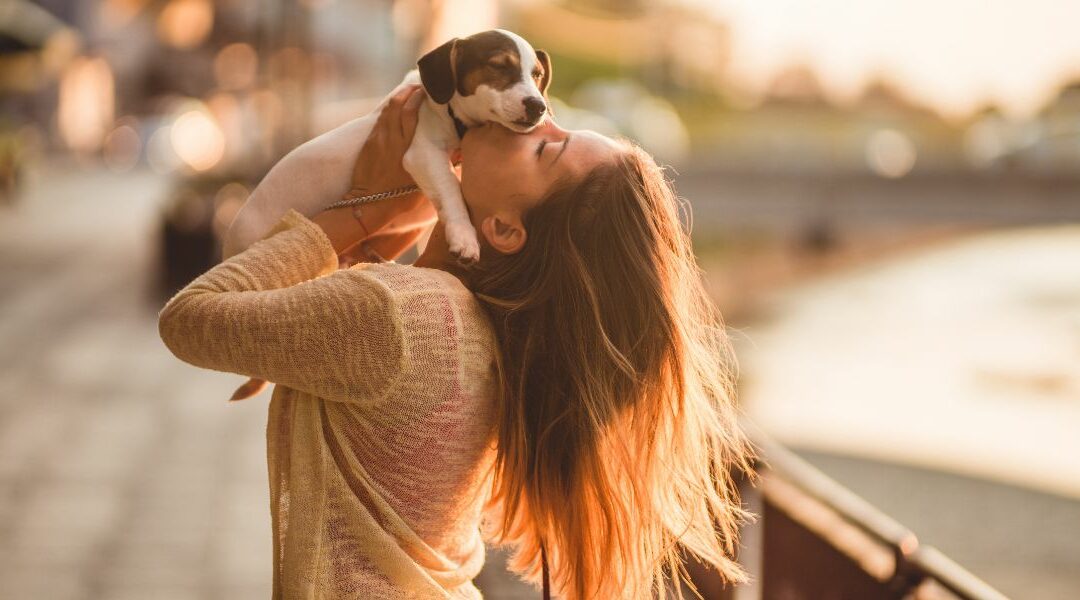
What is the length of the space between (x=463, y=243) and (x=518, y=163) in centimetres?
15

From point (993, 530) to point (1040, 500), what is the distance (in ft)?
7.31

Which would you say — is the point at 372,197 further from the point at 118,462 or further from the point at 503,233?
the point at 118,462

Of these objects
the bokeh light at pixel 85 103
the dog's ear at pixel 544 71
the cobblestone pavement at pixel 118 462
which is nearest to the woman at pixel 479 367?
the dog's ear at pixel 544 71

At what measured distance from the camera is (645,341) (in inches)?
71.2

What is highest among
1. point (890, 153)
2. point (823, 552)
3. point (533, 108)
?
point (533, 108)

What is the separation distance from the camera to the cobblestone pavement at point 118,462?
17.4ft

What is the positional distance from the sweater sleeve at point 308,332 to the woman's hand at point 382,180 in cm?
25

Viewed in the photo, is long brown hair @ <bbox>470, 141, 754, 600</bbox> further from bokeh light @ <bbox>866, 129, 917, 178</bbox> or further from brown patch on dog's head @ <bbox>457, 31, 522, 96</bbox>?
bokeh light @ <bbox>866, 129, 917, 178</bbox>

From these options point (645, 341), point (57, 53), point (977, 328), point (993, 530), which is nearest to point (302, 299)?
point (645, 341)

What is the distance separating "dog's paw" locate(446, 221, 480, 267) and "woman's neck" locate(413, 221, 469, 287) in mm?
27

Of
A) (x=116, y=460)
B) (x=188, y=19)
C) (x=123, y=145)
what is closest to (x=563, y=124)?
(x=116, y=460)

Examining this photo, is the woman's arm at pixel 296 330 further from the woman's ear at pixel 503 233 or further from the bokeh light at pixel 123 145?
the bokeh light at pixel 123 145

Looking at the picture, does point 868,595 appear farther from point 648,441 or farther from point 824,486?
point 648,441

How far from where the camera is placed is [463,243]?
70.7 inches
